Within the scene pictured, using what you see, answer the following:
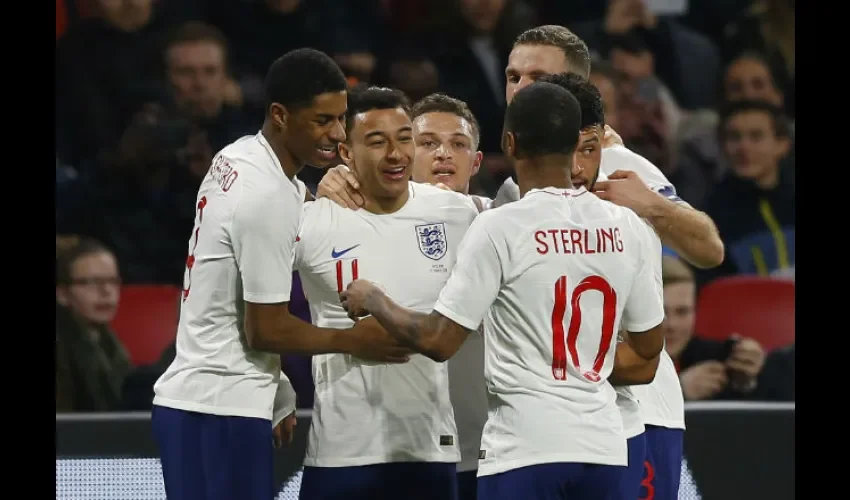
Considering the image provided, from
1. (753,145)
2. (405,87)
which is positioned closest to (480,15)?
(405,87)

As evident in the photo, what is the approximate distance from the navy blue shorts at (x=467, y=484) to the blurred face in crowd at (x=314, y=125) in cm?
118

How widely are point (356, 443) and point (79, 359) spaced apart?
3.27 meters

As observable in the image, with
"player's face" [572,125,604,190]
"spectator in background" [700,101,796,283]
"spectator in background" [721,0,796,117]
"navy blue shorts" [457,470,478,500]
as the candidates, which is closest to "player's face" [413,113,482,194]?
"player's face" [572,125,604,190]

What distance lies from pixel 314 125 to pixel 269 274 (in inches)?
18.4

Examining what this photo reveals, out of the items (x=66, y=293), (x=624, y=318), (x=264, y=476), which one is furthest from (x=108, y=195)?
(x=624, y=318)

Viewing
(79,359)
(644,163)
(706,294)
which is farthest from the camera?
(706,294)

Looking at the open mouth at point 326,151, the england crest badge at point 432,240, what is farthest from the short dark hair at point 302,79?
the england crest badge at point 432,240

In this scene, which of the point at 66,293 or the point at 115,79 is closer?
the point at 66,293

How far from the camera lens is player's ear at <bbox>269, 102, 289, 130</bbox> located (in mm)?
3365

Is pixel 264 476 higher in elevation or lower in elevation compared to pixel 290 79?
lower

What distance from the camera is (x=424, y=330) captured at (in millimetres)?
2994

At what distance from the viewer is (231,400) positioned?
3271mm
